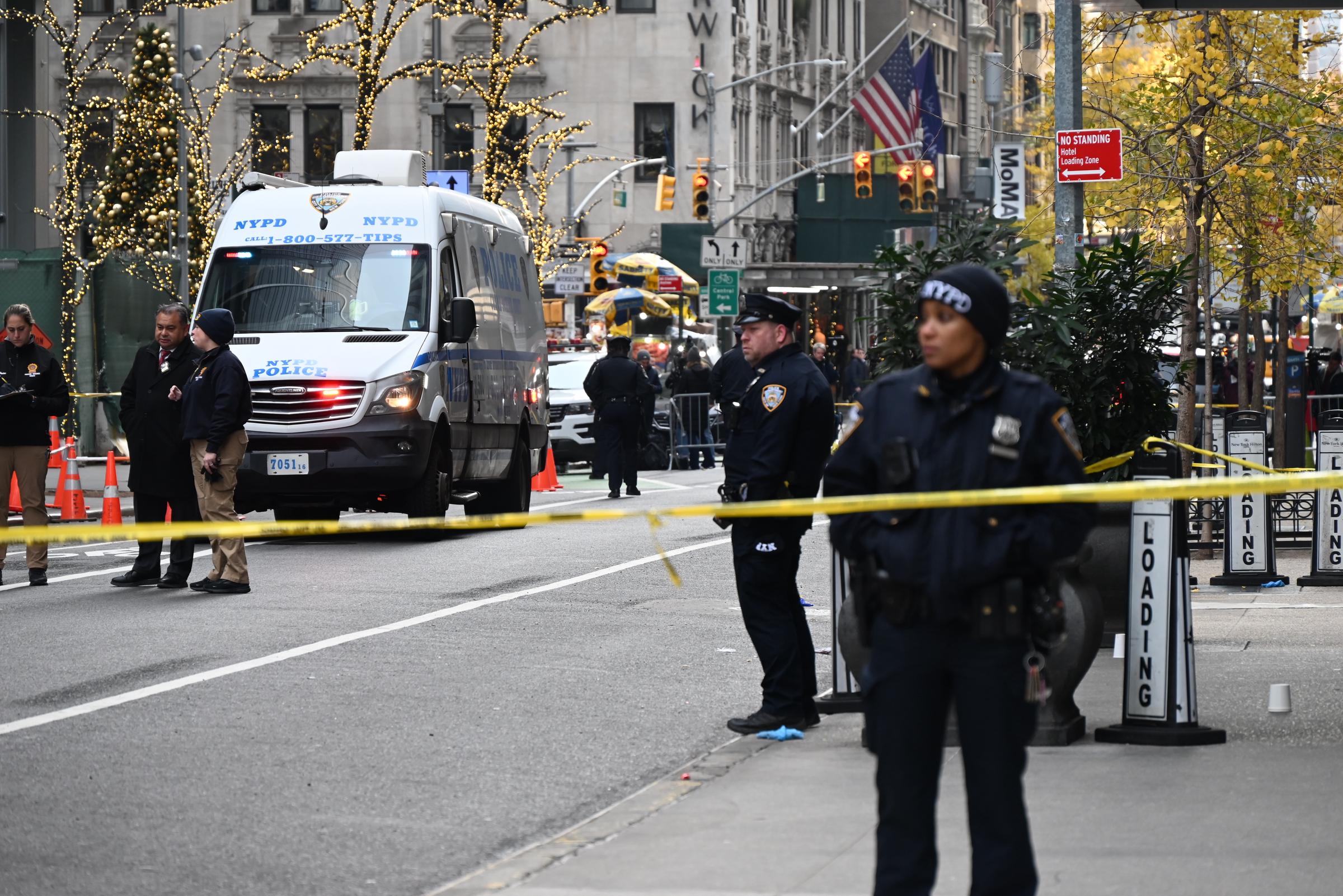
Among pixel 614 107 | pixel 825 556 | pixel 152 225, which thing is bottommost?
pixel 825 556

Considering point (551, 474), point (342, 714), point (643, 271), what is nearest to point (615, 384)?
point (551, 474)

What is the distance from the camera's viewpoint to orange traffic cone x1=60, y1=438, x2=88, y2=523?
68.5 ft

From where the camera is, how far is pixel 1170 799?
7.39 meters

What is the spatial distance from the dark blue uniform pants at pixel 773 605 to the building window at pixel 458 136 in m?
53.5

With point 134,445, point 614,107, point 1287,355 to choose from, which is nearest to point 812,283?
point 614,107

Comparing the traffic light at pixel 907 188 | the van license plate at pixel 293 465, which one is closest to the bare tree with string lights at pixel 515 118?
the van license plate at pixel 293 465

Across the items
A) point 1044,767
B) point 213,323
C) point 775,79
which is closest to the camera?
point 1044,767

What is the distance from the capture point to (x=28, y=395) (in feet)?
49.1

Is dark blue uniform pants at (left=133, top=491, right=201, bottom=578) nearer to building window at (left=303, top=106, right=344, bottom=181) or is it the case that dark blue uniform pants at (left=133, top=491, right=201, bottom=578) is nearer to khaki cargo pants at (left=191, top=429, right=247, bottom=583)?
khaki cargo pants at (left=191, top=429, right=247, bottom=583)

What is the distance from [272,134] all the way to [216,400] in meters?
50.0

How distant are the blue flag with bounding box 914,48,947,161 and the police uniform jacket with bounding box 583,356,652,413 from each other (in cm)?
4005

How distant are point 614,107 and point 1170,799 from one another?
57.8 meters

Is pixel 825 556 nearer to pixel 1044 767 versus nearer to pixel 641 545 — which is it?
pixel 641 545

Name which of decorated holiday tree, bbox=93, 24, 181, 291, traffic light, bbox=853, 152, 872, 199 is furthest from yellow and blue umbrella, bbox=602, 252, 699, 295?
decorated holiday tree, bbox=93, 24, 181, 291
